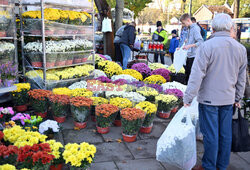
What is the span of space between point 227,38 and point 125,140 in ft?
7.43

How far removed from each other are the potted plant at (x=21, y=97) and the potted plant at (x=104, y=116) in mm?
1732

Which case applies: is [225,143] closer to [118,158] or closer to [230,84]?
[230,84]

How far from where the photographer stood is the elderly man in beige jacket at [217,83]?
9.29 ft

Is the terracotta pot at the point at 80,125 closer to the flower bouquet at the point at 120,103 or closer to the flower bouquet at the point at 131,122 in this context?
the flower bouquet at the point at 120,103

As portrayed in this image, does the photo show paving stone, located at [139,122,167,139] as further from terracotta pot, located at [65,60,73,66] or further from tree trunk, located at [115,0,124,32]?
tree trunk, located at [115,0,124,32]

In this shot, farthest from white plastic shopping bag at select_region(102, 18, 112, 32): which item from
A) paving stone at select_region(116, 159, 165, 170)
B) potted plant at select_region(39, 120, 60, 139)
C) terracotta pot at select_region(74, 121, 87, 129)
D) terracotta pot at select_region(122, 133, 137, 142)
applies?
paving stone at select_region(116, 159, 165, 170)

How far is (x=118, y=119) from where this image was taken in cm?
480

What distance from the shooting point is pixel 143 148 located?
4.00 meters

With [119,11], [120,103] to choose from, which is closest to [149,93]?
[120,103]

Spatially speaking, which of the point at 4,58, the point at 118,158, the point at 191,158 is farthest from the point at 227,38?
the point at 4,58

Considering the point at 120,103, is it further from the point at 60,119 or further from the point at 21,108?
the point at 21,108

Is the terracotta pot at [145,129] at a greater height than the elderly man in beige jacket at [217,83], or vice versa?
the elderly man in beige jacket at [217,83]

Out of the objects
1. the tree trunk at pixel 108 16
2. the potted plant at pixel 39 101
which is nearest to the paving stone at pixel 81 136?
the potted plant at pixel 39 101

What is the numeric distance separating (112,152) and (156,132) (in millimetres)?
1143
